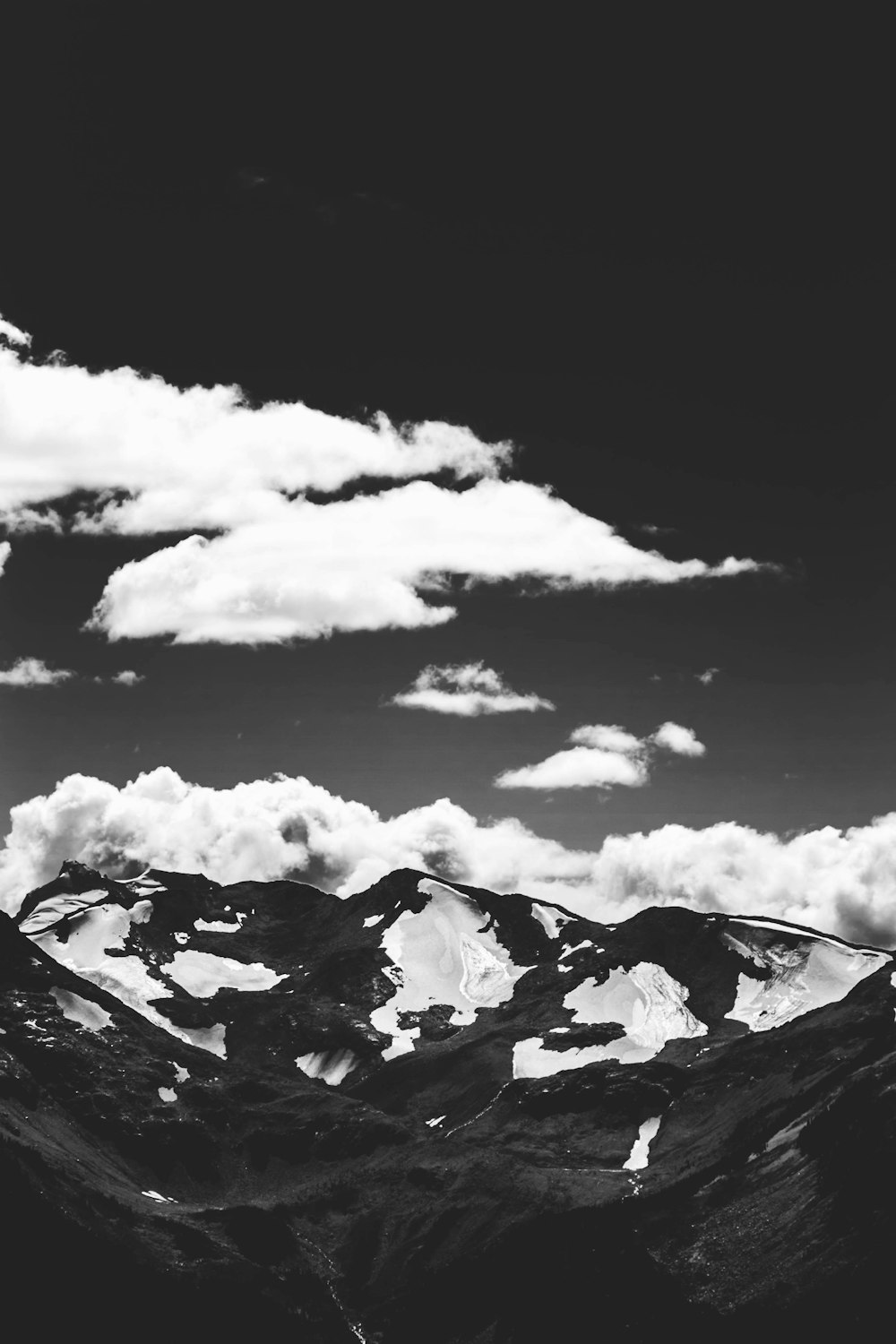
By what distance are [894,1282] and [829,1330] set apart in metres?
12.4

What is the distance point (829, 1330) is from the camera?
639 feet

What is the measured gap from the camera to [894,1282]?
19600 cm
